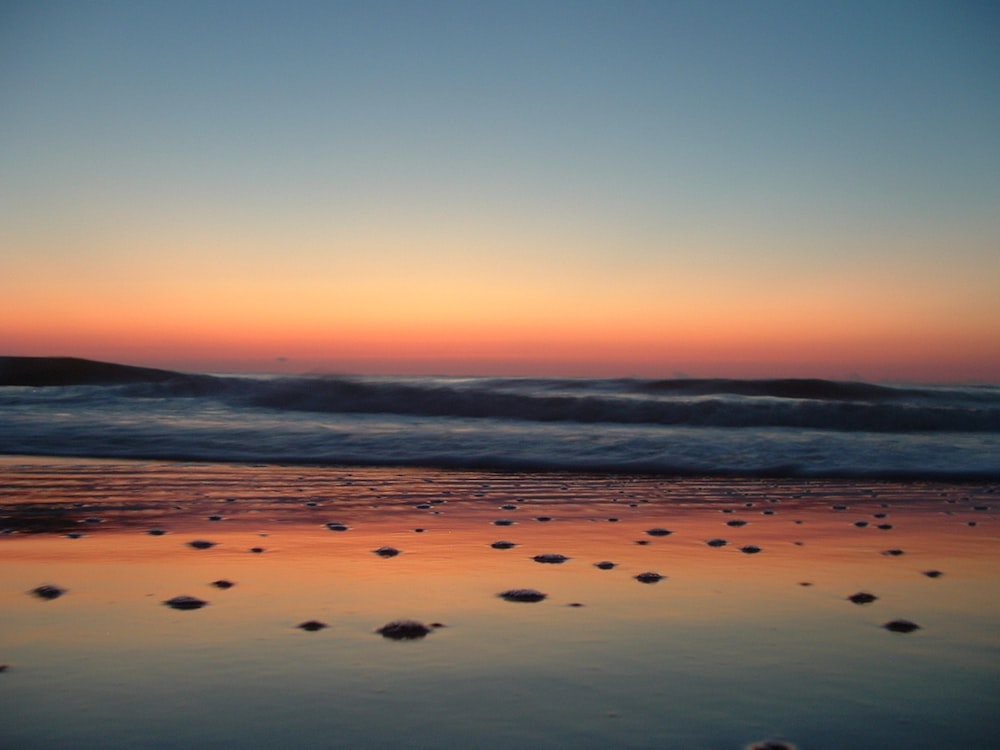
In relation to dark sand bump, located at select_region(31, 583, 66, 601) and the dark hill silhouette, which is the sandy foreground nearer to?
dark sand bump, located at select_region(31, 583, 66, 601)

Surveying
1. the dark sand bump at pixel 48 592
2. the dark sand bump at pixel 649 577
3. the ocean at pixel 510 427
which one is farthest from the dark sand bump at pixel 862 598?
the ocean at pixel 510 427

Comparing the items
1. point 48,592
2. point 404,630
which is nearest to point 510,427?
point 48,592

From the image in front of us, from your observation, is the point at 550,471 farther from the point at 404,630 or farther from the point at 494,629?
the point at 404,630

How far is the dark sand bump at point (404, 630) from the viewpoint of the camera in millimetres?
2783

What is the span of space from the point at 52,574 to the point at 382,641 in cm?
200

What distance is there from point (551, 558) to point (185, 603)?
1.84m

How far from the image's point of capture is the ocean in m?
9.63

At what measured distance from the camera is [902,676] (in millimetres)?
2473

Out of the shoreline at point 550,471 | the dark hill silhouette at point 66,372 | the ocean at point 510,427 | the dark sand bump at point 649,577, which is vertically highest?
the dark hill silhouette at point 66,372

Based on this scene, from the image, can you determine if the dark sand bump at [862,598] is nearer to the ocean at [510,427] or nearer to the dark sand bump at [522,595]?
the dark sand bump at [522,595]

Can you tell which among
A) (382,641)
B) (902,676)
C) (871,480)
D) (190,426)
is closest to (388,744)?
(382,641)

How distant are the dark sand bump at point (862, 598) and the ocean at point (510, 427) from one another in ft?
17.9

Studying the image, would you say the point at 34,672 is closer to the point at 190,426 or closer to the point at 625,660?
the point at 625,660

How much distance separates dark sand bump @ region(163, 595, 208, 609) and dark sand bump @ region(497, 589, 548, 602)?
1.25m
